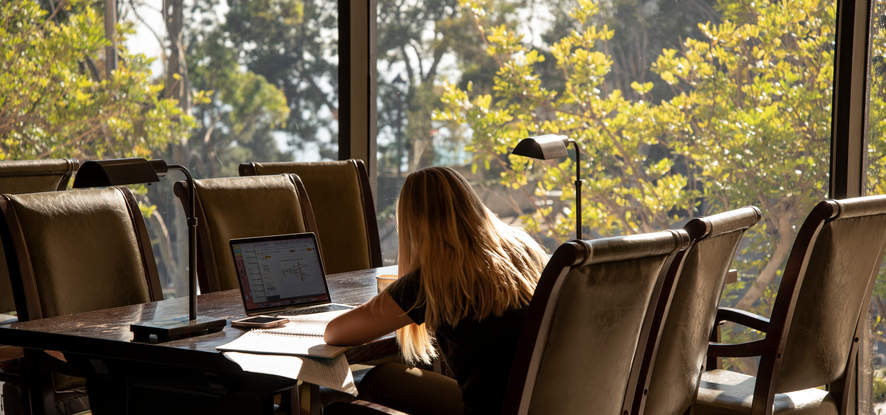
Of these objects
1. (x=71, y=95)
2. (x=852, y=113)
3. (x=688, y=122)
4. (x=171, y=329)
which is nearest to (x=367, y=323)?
(x=171, y=329)

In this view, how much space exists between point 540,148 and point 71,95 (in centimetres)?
323

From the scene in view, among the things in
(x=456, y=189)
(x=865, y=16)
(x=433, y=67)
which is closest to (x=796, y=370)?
(x=456, y=189)

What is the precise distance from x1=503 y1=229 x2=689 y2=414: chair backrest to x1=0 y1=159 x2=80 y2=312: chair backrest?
219 centimetres

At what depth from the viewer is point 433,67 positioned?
5.09 metres

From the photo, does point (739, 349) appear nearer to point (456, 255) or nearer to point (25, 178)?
point (456, 255)

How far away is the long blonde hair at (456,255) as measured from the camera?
1.85 m

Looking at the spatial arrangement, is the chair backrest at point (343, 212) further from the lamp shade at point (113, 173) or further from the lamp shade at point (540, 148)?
the lamp shade at point (113, 173)

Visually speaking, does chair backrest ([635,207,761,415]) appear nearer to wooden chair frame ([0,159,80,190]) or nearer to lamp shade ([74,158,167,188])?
lamp shade ([74,158,167,188])

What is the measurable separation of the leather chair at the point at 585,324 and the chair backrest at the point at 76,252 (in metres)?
1.03

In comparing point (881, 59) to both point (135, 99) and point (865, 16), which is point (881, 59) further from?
point (135, 99)

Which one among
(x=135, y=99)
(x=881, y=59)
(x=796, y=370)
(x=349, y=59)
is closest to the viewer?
(x=796, y=370)

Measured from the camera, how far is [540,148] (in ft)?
8.09

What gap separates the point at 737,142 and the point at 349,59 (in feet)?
6.50

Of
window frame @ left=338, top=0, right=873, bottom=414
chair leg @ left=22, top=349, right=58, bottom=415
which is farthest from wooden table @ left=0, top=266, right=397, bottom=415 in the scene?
window frame @ left=338, top=0, right=873, bottom=414
